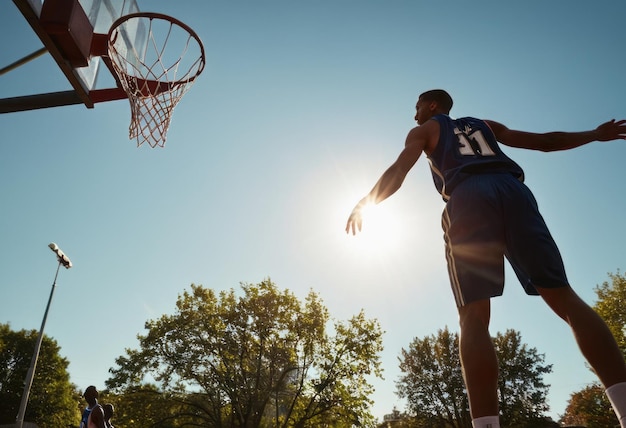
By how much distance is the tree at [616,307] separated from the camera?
24.2m

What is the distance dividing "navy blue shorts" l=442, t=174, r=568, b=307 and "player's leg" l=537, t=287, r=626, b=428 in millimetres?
107

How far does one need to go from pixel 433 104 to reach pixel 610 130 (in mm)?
1332

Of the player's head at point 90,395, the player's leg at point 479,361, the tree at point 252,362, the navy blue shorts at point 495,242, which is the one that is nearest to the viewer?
the player's leg at point 479,361

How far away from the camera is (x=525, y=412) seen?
3325 cm

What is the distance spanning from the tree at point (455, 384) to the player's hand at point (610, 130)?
33.7m

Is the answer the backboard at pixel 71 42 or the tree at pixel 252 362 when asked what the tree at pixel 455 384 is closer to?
the tree at pixel 252 362

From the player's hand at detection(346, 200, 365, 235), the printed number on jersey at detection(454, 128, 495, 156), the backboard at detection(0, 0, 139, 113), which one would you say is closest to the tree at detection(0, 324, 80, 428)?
the backboard at detection(0, 0, 139, 113)

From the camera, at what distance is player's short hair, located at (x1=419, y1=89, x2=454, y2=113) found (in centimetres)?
298

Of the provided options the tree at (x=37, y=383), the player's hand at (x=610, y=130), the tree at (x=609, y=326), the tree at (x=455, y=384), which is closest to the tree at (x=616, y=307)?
the tree at (x=609, y=326)

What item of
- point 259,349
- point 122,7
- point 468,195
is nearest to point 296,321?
point 259,349

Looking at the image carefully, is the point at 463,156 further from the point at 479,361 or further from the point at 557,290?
the point at 479,361

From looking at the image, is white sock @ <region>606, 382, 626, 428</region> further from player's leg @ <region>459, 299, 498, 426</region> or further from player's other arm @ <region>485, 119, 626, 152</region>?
player's other arm @ <region>485, 119, 626, 152</region>

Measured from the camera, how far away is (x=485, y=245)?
2014mm

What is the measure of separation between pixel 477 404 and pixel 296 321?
79.2 ft
